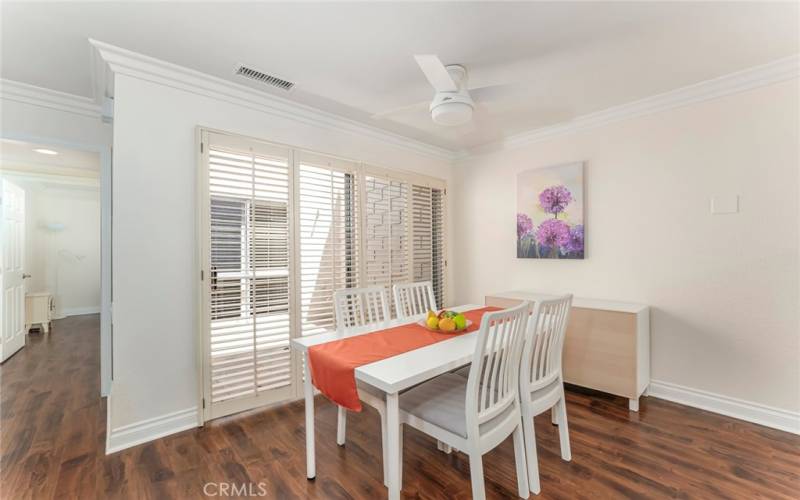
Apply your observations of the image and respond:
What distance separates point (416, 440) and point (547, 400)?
908 millimetres

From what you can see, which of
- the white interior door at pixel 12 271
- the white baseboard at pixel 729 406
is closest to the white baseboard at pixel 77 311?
the white interior door at pixel 12 271

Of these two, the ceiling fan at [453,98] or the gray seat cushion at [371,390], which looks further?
the ceiling fan at [453,98]

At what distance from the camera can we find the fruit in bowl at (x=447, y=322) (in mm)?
2113

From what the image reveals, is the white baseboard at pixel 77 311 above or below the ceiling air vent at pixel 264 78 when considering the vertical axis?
Result: below

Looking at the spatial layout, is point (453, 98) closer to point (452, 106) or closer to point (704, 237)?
point (452, 106)

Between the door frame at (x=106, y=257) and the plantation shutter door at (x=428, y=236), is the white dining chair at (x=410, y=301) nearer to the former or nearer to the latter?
the plantation shutter door at (x=428, y=236)

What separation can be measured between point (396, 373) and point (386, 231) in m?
2.34

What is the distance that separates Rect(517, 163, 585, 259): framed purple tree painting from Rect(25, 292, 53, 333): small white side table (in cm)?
697

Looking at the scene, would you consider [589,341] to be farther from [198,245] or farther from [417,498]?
[198,245]

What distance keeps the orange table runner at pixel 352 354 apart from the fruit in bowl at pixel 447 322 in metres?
0.04

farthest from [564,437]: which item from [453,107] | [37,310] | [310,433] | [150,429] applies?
[37,310]

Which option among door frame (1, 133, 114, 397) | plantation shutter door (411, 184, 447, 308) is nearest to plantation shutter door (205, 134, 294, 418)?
door frame (1, 133, 114, 397)

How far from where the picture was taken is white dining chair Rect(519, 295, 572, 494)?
179 cm

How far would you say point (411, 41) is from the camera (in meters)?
2.10
